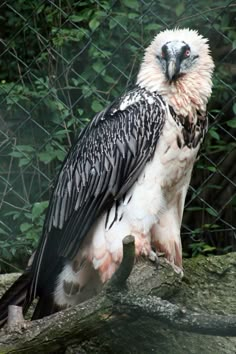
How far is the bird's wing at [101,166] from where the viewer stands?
4.64 metres

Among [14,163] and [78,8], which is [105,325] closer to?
[14,163]

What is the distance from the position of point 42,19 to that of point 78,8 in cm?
20

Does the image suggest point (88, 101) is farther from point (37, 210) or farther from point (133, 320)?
point (133, 320)

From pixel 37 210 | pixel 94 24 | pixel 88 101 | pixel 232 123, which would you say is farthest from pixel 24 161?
pixel 232 123

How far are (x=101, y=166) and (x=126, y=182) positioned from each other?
0.21m

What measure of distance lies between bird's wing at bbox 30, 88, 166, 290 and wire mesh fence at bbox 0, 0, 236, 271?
595 millimetres

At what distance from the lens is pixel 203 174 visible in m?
5.71

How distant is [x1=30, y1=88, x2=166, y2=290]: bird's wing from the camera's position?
4637 mm

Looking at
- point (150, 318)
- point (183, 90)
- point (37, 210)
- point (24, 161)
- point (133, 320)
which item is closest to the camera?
point (133, 320)

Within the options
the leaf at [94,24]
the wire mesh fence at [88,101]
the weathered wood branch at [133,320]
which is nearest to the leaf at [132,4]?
the wire mesh fence at [88,101]

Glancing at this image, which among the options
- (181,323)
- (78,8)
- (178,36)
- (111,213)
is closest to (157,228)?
(111,213)

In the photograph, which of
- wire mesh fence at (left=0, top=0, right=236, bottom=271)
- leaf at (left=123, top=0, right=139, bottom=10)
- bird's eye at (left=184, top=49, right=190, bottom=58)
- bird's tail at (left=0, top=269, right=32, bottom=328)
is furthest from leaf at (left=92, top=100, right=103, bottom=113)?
bird's tail at (left=0, top=269, right=32, bottom=328)

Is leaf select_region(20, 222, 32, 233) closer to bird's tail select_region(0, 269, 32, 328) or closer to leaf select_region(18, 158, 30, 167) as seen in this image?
leaf select_region(18, 158, 30, 167)

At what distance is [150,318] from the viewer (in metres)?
4.41
